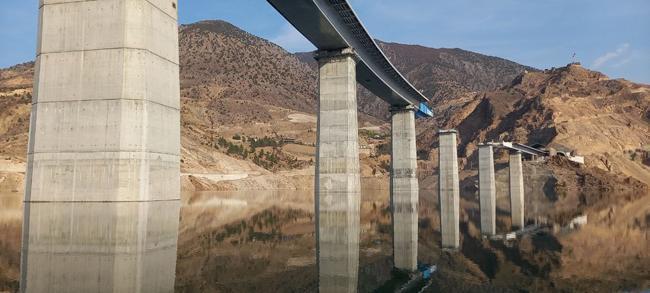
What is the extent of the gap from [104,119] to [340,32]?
26.7 m

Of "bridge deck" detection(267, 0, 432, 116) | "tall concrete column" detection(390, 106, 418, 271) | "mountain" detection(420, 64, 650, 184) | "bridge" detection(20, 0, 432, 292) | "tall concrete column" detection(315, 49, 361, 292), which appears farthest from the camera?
"mountain" detection(420, 64, 650, 184)

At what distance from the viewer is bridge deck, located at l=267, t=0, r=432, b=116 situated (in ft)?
127

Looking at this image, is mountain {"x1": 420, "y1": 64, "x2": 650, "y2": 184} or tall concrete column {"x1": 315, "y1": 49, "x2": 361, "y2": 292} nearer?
tall concrete column {"x1": 315, "y1": 49, "x2": 361, "y2": 292}

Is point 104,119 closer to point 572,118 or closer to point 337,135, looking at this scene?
point 337,135

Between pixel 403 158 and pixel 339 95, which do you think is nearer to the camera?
pixel 339 95

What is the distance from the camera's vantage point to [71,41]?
22000 mm

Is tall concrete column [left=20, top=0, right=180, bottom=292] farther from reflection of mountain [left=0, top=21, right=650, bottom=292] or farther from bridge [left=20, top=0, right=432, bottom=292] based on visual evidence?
reflection of mountain [left=0, top=21, right=650, bottom=292]

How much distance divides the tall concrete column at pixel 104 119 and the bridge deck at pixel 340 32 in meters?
16.6

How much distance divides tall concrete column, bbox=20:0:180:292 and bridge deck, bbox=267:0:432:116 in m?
16.6

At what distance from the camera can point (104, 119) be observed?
20.9m

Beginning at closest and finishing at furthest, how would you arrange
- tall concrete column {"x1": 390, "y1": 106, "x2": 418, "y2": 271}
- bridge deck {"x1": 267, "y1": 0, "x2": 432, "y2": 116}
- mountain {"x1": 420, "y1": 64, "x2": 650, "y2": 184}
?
bridge deck {"x1": 267, "y1": 0, "x2": 432, "y2": 116} < tall concrete column {"x1": 390, "y1": 106, "x2": 418, "y2": 271} < mountain {"x1": 420, "y1": 64, "x2": 650, "y2": 184}

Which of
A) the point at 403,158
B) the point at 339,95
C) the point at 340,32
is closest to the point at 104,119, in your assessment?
the point at 340,32

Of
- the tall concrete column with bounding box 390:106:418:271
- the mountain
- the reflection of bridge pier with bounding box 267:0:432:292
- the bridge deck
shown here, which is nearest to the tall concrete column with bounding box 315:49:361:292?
the reflection of bridge pier with bounding box 267:0:432:292

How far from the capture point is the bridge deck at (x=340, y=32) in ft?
127
